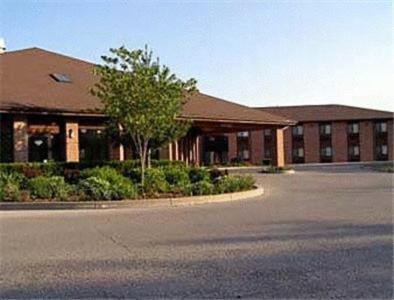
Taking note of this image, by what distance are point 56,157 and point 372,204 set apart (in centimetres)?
1518

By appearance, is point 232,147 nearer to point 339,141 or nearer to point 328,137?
point 328,137

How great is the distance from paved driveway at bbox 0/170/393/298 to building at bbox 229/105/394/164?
1937 inches

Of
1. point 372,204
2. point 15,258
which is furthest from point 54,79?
point 15,258

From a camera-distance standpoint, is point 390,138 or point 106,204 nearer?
point 106,204

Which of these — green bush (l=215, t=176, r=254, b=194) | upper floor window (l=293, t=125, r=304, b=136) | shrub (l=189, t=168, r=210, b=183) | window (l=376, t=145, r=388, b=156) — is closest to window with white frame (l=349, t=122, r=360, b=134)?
window (l=376, t=145, r=388, b=156)

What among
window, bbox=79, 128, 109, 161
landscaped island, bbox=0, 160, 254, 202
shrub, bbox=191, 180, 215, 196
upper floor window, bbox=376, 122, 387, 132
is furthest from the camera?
upper floor window, bbox=376, 122, 387, 132

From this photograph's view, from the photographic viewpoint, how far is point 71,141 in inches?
1017

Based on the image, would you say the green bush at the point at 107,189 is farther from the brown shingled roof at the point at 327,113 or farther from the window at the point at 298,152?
the window at the point at 298,152

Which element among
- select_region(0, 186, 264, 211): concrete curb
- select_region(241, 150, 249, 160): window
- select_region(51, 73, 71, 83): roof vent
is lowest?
select_region(0, 186, 264, 211): concrete curb

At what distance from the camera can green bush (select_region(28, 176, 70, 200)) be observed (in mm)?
16641

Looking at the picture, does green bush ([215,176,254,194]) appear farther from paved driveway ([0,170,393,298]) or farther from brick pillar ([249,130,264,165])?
brick pillar ([249,130,264,165])

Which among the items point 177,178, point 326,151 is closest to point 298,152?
point 326,151

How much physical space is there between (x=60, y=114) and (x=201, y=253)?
53.6 ft

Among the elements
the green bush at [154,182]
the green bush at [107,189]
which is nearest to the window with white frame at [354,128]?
the green bush at [154,182]
